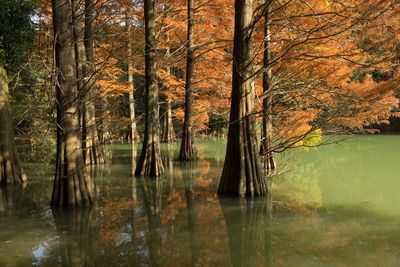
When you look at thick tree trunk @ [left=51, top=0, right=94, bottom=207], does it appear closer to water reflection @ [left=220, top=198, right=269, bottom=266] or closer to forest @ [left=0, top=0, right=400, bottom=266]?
forest @ [left=0, top=0, right=400, bottom=266]

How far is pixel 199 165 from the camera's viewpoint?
43.0ft

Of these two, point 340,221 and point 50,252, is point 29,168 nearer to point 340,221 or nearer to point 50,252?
point 50,252

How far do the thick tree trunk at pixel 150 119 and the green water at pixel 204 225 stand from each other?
0.59m

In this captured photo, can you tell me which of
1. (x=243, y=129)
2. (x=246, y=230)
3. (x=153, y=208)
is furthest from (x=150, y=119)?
(x=246, y=230)

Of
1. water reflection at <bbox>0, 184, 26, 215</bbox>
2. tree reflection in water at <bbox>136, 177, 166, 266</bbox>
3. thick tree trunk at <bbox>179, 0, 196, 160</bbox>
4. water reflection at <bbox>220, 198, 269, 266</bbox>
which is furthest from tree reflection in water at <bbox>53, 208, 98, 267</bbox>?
thick tree trunk at <bbox>179, 0, 196, 160</bbox>

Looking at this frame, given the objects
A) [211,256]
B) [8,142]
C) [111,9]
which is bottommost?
[211,256]

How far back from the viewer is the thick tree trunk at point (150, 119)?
1090 centimetres

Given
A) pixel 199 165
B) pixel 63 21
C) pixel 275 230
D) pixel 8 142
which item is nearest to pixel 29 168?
pixel 8 142

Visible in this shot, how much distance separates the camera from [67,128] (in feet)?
24.8

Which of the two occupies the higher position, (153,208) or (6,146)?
(6,146)

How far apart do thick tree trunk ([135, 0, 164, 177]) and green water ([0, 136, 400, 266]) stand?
0.59 metres

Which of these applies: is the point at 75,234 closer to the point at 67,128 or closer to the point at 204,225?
the point at 204,225

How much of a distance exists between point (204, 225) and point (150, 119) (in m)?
5.28

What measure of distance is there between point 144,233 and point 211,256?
1.35 metres
